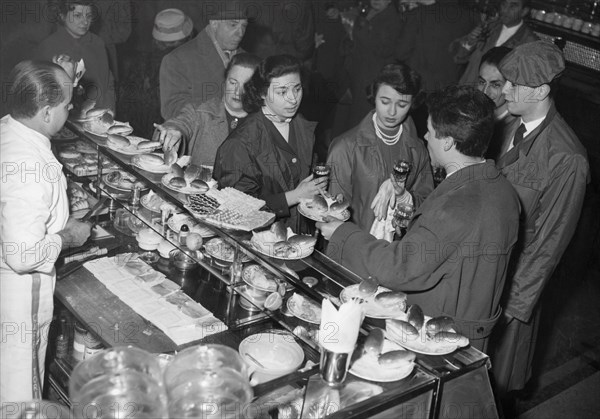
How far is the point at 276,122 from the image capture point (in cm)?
394

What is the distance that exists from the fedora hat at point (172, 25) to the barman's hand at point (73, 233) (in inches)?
140

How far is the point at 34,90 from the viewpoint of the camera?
288cm

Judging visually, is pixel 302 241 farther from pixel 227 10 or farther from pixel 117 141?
pixel 227 10

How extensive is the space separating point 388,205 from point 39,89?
206cm

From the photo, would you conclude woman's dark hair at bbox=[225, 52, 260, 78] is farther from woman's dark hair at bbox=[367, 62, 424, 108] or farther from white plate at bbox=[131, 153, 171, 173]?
white plate at bbox=[131, 153, 171, 173]

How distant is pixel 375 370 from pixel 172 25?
483 centimetres

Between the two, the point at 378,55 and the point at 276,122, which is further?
the point at 378,55

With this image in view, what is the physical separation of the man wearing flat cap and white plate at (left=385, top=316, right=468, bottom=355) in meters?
1.65

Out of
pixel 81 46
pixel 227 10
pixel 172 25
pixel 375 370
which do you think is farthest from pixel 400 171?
pixel 172 25

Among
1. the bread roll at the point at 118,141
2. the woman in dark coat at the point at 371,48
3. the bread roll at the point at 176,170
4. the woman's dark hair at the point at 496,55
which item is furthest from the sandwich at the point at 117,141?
the woman in dark coat at the point at 371,48

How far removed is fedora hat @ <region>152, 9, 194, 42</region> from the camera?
6246 millimetres

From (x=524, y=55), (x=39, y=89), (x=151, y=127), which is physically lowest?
(x=151, y=127)

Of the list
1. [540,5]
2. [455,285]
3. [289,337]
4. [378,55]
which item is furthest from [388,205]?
[540,5]

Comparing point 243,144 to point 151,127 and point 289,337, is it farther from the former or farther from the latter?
point 151,127
